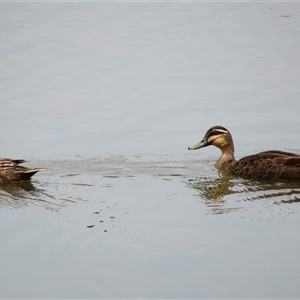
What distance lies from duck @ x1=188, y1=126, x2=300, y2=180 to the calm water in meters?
0.16

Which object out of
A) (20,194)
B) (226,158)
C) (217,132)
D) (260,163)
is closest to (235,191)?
(260,163)

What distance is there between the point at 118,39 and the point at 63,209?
11234 millimetres

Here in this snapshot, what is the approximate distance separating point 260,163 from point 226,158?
3.09 ft

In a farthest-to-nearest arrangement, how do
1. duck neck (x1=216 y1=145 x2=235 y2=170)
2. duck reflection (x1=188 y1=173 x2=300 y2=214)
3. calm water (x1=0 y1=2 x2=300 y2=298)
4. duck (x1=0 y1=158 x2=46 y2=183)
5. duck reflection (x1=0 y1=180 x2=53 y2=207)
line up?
duck neck (x1=216 y1=145 x2=235 y2=170)
duck (x1=0 y1=158 x2=46 y2=183)
duck reflection (x1=0 y1=180 x2=53 y2=207)
duck reflection (x1=188 y1=173 x2=300 y2=214)
calm water (x1=0 y1=2 x2=300 y2=298)

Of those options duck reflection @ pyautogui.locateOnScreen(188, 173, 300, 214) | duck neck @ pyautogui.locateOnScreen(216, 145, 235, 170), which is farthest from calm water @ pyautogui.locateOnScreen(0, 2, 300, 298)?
duck neck @ pyautogui.locateOnScreen(216, 145, 235, 170)

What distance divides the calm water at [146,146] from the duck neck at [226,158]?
16 centimetres

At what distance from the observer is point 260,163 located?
11.8 metres

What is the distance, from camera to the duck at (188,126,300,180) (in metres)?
11.5

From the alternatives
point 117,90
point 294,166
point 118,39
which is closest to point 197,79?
point 117,90

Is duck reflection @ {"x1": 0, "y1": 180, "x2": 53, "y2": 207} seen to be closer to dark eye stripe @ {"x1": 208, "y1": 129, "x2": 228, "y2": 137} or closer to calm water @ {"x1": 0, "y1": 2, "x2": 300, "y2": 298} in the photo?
calm water @ {"x1": 0, "y1": 2, "x2": 300, "y2": 298}

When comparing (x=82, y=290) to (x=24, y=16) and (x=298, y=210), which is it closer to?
(x=298, y=210)

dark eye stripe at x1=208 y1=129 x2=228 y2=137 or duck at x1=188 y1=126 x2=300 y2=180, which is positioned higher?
dark eye stripe at x1=208 y1=129 x2=228 y2=137

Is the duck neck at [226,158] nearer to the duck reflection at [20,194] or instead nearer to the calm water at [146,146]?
the calm water at [146,146]

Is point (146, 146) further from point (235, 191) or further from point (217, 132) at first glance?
point (235, 191)
